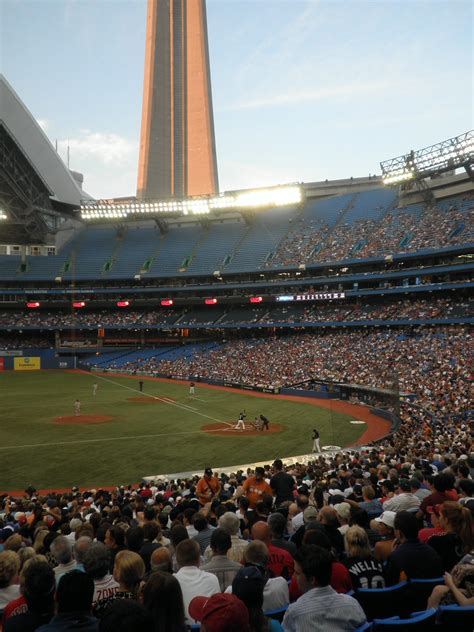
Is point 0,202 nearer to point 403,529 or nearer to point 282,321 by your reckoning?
point 282,321

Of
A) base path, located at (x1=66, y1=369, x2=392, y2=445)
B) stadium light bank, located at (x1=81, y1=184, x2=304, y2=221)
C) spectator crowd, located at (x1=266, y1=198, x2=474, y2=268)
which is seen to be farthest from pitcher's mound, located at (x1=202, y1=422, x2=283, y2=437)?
stadium light bank, located at (x1=81, y1=184, x2=304, y2=221)

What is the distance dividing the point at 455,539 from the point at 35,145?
78159 millimetres

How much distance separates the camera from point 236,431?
3123cm

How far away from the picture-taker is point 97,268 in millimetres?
81375

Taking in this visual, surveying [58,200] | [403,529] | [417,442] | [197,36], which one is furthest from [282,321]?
[197,36]

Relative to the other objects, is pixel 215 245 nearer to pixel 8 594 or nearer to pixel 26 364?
pixel 26 364

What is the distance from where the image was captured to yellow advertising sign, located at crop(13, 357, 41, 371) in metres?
71.3

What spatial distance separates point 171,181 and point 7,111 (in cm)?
5312

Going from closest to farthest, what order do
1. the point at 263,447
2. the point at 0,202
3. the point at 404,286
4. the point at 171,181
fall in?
the point at 263,447 → the point at 404,286 → the point at 0,202 → the point at 171,181

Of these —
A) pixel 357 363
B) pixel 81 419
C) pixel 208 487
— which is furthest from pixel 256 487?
pixel 357 363

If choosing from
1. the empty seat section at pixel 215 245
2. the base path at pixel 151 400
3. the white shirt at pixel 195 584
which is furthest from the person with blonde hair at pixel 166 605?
the empty seat section at pixel 215 245

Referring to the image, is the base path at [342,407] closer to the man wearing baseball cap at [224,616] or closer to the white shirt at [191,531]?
the white shirt at [191,531]

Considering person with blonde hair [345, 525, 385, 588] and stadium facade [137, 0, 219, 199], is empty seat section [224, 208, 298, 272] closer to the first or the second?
stadium facade [137, 0, 219, 199]

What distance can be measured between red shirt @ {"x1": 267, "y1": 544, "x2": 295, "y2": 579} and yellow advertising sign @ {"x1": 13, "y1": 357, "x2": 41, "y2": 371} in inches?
2875
